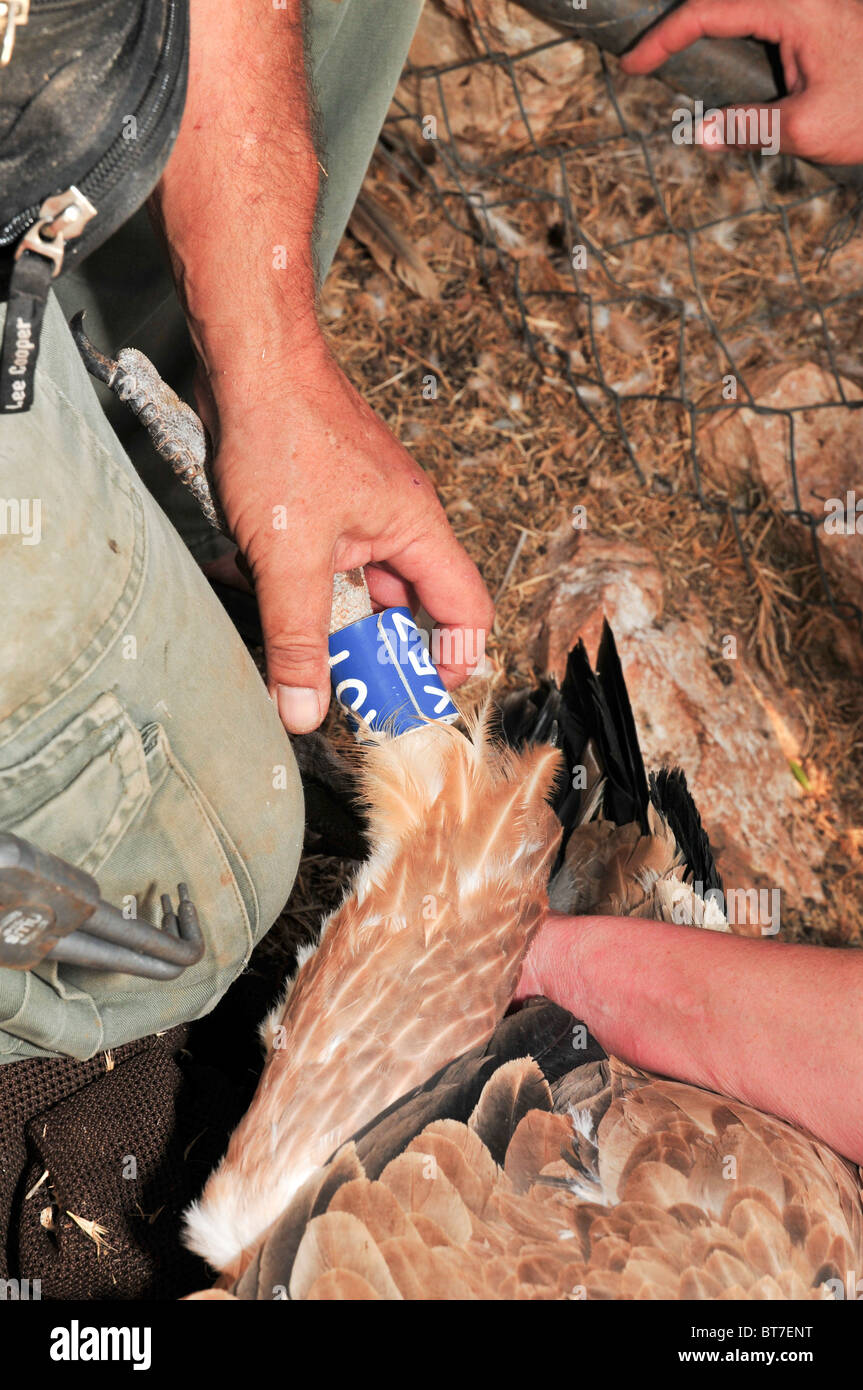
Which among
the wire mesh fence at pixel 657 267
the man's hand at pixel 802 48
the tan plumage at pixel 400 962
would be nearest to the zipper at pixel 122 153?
the tan plumage at pixel 400 962

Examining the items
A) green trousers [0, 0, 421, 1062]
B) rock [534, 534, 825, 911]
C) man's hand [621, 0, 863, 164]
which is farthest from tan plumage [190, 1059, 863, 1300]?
man's hand [621, 0, 863, 164]

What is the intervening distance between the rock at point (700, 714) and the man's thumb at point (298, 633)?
64cm

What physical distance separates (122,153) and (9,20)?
97 mm

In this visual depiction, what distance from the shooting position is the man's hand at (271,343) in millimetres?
809

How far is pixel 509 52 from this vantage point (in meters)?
1.69

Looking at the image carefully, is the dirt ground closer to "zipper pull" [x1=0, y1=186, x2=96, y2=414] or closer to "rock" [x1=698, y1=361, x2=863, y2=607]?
"rock" [x1=698, y1=361, x2=863, y2=607]

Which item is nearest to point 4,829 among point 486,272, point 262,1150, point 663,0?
point 262,1150

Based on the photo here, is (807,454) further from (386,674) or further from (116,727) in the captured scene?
(116,727)

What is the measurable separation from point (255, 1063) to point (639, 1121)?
19.2 inches

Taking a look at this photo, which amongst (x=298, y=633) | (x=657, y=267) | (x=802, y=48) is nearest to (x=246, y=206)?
(x=298, y=633)

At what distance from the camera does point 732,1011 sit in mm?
905

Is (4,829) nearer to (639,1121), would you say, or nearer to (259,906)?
(259,906)

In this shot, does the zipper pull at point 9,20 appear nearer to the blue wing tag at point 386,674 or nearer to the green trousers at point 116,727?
the green trousers at point 116,727

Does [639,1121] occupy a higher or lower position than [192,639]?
lower
